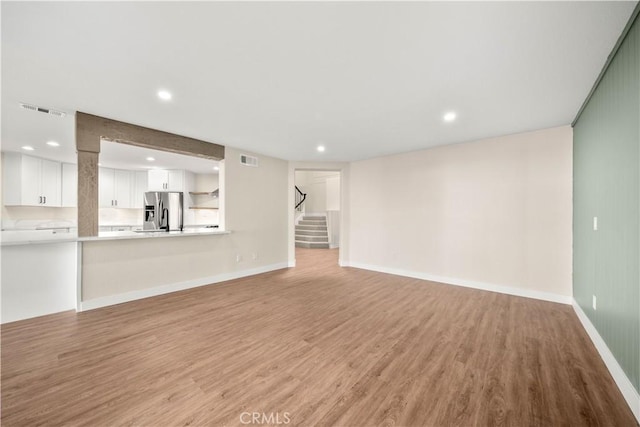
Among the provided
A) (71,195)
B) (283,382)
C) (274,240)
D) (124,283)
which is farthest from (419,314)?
(71,195)

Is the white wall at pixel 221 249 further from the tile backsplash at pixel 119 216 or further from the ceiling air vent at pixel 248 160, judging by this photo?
the tile backsplash at pixel 119 216

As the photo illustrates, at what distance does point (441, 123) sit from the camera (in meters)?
3.27

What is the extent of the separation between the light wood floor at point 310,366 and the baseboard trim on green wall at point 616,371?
2.0 inches

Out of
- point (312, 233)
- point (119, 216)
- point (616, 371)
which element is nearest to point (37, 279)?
point (119, 216)

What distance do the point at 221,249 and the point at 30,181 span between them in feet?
15.1

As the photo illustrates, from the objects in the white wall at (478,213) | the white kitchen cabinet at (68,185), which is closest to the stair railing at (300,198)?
the white wall at (478,213)

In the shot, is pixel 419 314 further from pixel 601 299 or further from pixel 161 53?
pixel 161 53

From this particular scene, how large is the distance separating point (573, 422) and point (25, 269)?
17.2ft

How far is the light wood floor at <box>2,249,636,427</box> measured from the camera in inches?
58.7

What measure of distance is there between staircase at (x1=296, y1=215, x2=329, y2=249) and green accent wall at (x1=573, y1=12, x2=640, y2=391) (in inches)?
273

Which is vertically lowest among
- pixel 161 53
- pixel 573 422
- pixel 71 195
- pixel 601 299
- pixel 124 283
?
pixel 573 422

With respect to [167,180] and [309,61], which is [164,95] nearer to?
[309,61]

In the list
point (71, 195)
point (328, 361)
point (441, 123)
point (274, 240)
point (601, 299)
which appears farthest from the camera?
point (71, 195)

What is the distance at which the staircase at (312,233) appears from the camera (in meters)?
8.86
